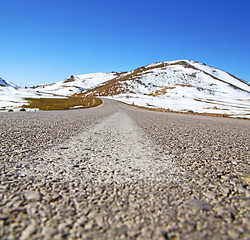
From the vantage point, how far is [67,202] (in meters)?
1.71

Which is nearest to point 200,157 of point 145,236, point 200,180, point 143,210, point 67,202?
point 200,180

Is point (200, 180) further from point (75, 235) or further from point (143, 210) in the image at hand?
point (75, 235)

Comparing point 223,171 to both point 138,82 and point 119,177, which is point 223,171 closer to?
point 119,177

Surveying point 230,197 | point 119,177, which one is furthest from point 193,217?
point 119,177

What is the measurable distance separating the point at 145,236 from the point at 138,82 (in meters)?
140

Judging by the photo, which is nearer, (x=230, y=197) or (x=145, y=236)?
(x=145, y=236)

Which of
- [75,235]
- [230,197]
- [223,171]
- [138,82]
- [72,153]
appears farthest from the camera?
[138,82]

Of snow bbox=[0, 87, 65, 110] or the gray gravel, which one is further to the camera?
snow bbox=[0, 87, 65, 110]

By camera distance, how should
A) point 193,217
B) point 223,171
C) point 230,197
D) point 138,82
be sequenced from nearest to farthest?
point 193,217 → point 230,197 → point 223,171 → point 138,82

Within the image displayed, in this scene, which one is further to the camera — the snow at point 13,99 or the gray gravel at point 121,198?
the snow at point 13,99

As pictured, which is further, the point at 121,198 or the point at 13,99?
the point at 13,99

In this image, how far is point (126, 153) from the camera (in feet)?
12.2

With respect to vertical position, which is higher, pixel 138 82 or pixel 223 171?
pixel 138 82

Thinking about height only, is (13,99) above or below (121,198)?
above
